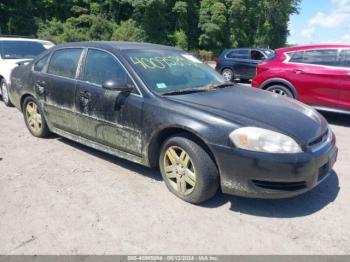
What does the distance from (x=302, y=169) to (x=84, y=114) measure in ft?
8.95

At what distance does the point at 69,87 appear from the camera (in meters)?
5.10

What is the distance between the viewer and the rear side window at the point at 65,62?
16.9ft

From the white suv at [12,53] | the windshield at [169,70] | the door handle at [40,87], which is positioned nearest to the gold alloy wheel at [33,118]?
the door handle at [40,87]

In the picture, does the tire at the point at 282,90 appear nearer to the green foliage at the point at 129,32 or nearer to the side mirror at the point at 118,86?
the side mirror at the point at 118,86

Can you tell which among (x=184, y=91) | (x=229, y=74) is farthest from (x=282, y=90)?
(x=229, y=74)

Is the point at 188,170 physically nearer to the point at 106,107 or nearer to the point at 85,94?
the point at 106,107

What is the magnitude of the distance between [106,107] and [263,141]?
76.4 inches

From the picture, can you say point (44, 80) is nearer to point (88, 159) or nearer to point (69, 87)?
point (69, 87)

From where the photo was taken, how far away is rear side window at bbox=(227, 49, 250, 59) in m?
14.9

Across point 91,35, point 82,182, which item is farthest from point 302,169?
point 91,35

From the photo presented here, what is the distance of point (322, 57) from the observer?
768cm

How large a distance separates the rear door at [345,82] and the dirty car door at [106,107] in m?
4.72

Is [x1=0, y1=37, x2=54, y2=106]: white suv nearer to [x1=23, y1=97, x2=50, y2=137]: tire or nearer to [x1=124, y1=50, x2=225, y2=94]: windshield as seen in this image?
[x1=23, y1=97, x2=50, y2=137]: tire

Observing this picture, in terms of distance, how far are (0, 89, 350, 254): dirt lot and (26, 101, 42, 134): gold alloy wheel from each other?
3.45ft
